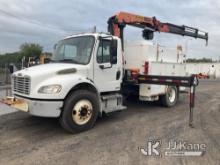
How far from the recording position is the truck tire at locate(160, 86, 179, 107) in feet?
34.3

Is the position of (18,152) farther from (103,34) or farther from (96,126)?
(103,34)

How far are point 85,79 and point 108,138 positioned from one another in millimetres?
1630

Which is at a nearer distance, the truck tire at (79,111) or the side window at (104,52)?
the truck tire at (79,111)

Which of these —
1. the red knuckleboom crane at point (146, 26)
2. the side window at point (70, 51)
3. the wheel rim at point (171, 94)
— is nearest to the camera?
the side window at point (70, 51)

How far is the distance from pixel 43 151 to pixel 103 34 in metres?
3.67

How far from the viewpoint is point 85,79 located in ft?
22.4

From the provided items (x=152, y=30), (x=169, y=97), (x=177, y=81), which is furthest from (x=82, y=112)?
(x=152, y=30)

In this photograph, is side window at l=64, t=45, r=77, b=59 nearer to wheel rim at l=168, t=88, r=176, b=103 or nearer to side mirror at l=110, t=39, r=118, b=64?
side mirror at l=110, t=39, r=118, b=64

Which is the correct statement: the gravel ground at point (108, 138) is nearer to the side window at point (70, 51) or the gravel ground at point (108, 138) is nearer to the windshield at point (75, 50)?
the windshield at point (75, 50)

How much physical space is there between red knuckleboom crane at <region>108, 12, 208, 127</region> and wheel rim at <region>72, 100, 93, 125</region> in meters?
2.83

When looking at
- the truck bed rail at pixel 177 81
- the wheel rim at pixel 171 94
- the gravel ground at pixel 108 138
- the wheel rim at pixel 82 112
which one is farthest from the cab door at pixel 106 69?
the wheel rim at pixel 171 94

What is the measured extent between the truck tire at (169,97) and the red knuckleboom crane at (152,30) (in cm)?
186

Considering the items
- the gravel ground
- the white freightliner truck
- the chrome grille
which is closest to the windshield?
the white freightliner truck

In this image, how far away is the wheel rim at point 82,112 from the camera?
21.4 ft
